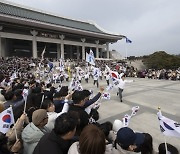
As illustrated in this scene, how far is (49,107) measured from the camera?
357 centimetres

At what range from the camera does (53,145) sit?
2045 millimetres

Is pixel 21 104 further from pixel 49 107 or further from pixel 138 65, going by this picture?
pixel 138 65

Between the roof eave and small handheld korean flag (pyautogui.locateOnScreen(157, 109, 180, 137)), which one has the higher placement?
the roof eave

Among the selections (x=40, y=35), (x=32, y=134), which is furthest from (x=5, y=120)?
(x=40, y=35)

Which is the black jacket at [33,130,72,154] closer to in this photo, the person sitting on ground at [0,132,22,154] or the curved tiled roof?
the person sitting on ground at [0,132,22,154]

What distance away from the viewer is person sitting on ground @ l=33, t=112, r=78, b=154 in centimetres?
203

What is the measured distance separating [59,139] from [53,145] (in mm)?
94

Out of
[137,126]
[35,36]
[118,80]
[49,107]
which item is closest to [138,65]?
[35,36]

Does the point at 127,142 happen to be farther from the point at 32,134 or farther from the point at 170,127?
the point at 32,134

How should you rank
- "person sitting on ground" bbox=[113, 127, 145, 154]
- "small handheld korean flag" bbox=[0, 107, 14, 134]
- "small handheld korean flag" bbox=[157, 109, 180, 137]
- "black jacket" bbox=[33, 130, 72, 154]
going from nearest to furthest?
"black jacket" bbox=[33, 130, 72, 154] < "person sitting on ground" bbox=[113, 127, 145, 154] < "small handheld korean flag" bbox=[157, 109, 180, 137] < "small handheld korean flag" bbox=[0, 107, 14, 134]

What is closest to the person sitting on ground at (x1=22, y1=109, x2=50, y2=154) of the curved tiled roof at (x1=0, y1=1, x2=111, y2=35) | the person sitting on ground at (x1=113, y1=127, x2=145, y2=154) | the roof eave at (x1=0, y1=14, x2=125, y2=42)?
the person sitting on ground at (x1=113, y1=127, x2=145, y2=154)

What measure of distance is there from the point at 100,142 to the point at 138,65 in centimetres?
4316

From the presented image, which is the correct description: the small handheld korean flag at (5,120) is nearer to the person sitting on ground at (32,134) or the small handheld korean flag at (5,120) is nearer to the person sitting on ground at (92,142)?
the person sitting on ground at (32,134)

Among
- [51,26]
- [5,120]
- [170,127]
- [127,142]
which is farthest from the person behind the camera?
[51,26]
